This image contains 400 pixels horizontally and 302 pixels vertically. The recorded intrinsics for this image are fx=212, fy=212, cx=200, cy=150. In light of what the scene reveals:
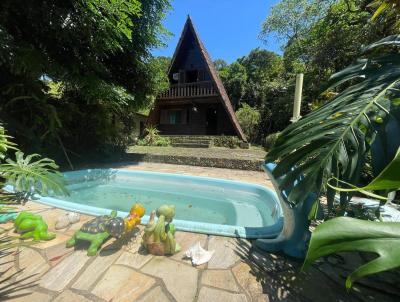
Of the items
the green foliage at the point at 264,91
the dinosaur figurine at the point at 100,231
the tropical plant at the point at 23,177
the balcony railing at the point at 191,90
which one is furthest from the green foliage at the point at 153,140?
the dinosaur figurine at the point at 100,231

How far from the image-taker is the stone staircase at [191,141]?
472 inches

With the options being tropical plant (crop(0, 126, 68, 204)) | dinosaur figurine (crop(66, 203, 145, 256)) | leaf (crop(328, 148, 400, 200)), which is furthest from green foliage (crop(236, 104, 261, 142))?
leaf (crop(328, 148, 400, 200))

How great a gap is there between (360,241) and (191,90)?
1401cm

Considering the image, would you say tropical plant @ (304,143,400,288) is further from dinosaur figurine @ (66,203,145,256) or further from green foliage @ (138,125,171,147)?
green foliage @ (138,125,171,147)

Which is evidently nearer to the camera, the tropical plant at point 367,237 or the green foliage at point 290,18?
the tropical plant at point 367,237

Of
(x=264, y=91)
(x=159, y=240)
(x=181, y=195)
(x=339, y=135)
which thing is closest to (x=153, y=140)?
(x=181, y=195)

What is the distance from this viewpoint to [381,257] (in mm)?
514

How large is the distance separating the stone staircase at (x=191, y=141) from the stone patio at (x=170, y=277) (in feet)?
32.5

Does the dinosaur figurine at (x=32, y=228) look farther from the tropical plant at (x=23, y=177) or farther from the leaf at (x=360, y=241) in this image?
the leaf at (x=360, y=241)

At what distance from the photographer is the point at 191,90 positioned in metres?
13.9

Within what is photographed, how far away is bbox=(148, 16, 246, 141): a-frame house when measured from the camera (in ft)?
42.8

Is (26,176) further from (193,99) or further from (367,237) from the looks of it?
(193,99)

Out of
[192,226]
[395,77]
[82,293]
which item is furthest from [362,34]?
[82,293]

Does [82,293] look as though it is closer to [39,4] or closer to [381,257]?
[381,257]
